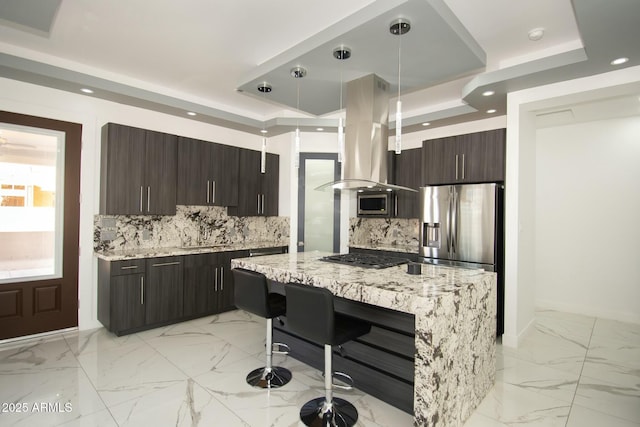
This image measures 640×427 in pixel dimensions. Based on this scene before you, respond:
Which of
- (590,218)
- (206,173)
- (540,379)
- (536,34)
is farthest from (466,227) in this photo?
(206,173)

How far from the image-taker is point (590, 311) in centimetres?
461

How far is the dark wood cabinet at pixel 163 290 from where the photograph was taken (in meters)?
3.82

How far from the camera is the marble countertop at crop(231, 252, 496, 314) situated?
1.90 metres

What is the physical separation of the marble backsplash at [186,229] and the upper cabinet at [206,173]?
34cm

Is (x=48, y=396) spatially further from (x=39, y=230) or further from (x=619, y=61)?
(x=619, y=61)

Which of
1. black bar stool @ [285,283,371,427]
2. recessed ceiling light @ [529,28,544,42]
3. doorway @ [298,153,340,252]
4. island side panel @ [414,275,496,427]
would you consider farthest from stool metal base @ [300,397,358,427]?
recessed ceiling light @ [529,28,544,42]

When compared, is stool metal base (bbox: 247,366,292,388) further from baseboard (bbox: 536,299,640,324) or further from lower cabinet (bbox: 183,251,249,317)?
baseboard (bbox: 536,299,640,324)

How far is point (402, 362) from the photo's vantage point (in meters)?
2.30

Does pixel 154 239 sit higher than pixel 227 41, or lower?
lower

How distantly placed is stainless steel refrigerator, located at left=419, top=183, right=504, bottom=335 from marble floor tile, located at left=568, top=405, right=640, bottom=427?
1.47 metres

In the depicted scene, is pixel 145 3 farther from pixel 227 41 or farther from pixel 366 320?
pixel 366 320

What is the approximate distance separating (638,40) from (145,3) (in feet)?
12.3

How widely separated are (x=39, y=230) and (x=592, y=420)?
17.4 feet

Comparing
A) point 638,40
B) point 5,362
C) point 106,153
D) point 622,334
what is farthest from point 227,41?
point 622,334
